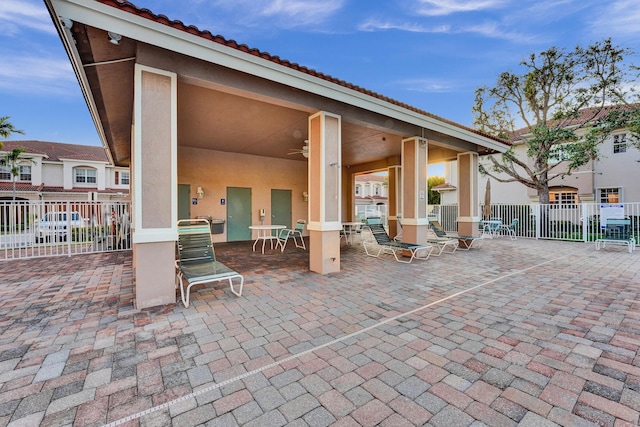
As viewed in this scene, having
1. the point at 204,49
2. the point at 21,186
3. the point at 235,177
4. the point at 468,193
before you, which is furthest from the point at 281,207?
the point at 21,186

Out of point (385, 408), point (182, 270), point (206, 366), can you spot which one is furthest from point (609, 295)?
point (182, 270)

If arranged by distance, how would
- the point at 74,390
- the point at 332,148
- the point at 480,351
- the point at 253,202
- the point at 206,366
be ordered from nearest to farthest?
1. the point at 74,390
2. the point at 206,366
3. the point at 480,351
4. the point at 332,148
5. the point at 253,202

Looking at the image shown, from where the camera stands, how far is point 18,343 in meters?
2.69

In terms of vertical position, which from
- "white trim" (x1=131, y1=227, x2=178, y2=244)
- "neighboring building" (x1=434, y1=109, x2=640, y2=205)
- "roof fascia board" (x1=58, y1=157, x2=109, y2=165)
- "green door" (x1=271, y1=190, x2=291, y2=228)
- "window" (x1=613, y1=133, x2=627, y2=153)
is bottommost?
"white trim" (x1=131, y1=227, x2=178, y2=244)

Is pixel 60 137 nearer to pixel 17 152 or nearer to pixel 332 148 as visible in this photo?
pixel 17 152

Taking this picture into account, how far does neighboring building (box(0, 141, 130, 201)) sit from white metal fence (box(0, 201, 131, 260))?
524 inches

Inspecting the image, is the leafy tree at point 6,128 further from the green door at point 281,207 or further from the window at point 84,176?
the green door at point 281,207

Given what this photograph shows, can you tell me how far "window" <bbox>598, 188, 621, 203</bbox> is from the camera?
1579cm

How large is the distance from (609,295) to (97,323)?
6987 millimetres

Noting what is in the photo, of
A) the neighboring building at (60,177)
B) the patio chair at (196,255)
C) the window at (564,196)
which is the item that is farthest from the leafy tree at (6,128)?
the window at (564,196)

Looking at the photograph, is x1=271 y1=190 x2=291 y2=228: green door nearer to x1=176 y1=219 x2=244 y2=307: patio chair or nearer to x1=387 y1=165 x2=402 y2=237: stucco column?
x1=387 y1=165 x2=402 y2=237: stucco column

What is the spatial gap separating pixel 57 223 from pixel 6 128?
15.6 meters

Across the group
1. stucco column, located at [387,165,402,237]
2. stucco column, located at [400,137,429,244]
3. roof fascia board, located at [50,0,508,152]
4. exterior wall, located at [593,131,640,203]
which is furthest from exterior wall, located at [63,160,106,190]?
exterior wall, located at [593,131,640,203]

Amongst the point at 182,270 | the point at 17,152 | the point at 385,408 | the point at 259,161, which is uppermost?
the point at 17,152
